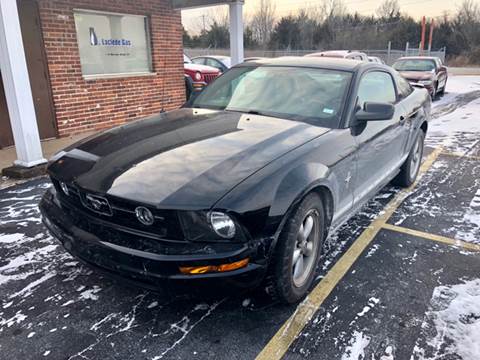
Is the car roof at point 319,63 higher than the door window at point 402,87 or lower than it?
higher

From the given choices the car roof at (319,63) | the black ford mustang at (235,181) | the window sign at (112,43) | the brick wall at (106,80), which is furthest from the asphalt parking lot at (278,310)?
the window sign at (112,43)

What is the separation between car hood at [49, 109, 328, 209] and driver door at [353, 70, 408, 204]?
1.95ft

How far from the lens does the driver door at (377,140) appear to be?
341 centimetres

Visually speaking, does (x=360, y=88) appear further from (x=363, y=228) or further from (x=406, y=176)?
(x=406, y=176)

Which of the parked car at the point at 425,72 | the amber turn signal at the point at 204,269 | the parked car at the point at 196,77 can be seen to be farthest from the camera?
the parked car at the point at 425,72

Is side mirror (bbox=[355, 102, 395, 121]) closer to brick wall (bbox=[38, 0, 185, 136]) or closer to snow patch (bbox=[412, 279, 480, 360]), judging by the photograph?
snow patch (bbox=[412, 279, 480, 360])

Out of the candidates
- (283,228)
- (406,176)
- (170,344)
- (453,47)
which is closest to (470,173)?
(406,176)

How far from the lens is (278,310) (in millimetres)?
2666

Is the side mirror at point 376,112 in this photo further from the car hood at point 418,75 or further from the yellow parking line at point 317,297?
the car hood at point 418,75

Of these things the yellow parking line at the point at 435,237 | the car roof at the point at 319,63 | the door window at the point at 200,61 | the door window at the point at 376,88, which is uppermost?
the car roof at the point at 319,63

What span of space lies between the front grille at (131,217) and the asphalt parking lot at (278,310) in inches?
13.7

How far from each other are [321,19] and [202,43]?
1691cm

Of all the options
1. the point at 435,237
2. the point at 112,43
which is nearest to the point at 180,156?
the point at 435,237

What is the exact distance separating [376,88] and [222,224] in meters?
2.55
